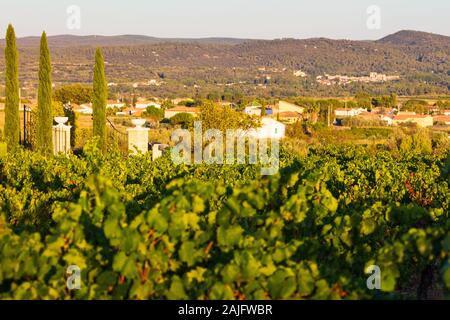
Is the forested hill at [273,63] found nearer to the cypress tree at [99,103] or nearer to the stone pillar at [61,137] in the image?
the stone pillar at [61,137]

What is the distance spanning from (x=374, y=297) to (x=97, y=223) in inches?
67.4

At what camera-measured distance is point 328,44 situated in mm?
114000

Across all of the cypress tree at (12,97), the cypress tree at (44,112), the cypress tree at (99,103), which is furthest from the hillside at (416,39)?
the cypress tree at (12,97)

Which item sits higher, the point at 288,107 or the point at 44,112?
the point at 44,112

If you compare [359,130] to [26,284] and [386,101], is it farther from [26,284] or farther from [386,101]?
[26,284]

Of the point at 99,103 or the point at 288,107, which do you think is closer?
the point at 99,103

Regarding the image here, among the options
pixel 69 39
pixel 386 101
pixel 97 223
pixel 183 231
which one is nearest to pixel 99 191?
pixel 97 223

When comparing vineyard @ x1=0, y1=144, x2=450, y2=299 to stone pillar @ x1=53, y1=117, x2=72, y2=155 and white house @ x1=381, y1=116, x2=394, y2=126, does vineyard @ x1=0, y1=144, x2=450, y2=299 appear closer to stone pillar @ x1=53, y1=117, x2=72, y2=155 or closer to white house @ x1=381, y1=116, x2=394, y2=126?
stone pillar @ x1=53, y1=117, x2=72, y2=155

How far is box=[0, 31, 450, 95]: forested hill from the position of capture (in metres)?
94.8

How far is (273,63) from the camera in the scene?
11256cm

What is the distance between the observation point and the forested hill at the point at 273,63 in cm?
9481

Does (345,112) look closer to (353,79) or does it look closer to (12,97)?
(353,79)

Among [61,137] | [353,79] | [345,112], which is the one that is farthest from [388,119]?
[353,79]

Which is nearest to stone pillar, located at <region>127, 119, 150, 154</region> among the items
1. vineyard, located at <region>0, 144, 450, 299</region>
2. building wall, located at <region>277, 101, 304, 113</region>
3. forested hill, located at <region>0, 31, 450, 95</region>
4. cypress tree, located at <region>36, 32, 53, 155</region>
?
cypress tree, located at <region>36, 32, 53, 155</region>
